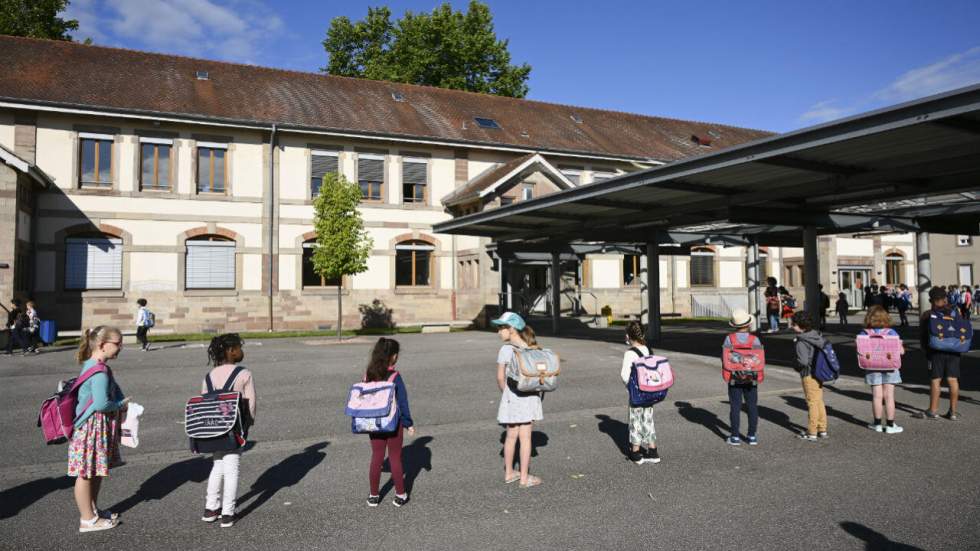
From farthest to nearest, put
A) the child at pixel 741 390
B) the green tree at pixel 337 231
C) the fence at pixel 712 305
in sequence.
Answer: the fence at pixel 712 305
the green tree at pixel 337 231
the child at pixel 741 390

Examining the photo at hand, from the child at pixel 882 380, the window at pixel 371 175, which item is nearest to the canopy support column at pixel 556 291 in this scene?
the window at pixel 371 175

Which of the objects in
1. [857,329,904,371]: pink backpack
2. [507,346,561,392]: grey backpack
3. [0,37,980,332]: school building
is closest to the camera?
[507,346,561,392]: grey backpack

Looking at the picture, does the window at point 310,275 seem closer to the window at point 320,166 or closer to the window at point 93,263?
the window at point 320,166

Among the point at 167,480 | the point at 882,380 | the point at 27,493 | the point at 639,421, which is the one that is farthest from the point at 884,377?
the point at 27,493

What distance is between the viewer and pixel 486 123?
97.7 feet

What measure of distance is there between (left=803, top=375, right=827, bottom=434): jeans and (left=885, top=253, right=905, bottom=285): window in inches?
1372

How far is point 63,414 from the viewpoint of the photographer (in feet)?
14.4

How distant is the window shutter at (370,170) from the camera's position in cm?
2573

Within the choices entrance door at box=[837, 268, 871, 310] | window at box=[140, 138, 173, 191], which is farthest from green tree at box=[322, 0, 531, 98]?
entrance door at box=[837, 268, 871, 310]

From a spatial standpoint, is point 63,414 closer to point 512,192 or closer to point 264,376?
point 264,376

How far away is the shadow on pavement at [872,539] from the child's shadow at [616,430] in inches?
93.8

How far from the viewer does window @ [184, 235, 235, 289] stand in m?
22.9

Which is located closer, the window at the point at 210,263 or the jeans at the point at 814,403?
the jeans at the point at 814,403

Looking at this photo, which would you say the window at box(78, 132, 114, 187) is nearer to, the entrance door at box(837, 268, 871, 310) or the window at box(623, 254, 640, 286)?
the window at box(623, 254, 640, 286)
